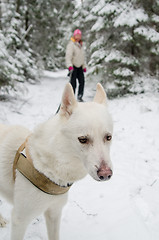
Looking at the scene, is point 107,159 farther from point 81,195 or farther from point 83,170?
point 81,195

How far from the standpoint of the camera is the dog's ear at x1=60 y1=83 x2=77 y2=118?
5.80 feet

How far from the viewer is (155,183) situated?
3416 millimetres

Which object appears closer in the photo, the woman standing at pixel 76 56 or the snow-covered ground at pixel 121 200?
the snow-covered ground at pixel 121 200

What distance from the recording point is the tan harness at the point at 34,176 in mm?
1714

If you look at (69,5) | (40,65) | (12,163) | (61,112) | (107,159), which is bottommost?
(40,65)

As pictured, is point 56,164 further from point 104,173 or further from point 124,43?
point 124,43

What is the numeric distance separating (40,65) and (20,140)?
565 inches

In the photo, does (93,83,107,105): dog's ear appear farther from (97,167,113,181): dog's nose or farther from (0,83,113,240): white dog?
(97,167,113,181): dog's nose

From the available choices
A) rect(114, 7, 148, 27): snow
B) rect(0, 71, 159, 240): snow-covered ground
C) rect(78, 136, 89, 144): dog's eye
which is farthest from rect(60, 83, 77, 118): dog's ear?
rect(114, 7, 148, 27): snow

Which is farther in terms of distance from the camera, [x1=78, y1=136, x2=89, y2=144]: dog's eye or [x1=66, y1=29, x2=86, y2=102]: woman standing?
[x1=66, y1=29, x2=86, y2=102]: woman standing

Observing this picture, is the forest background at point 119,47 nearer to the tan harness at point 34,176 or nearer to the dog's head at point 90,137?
the tan harness at point 34,176

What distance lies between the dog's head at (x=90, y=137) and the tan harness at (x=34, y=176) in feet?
1.04

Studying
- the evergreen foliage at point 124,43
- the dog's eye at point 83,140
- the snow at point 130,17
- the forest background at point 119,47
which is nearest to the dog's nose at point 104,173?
the dog's eye at point 83,140

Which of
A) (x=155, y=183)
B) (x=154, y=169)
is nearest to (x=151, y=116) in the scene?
(x=154, y=169)
